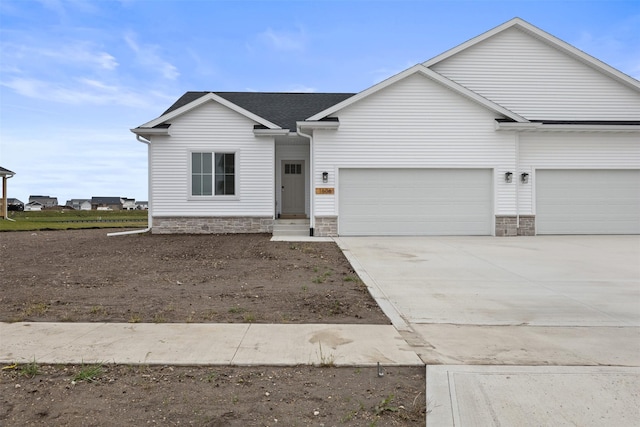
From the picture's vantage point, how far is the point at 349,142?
14.3m

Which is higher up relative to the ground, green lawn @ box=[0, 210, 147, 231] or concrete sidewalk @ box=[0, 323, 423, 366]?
green lawn @ box=[0, 210, 147, 231]

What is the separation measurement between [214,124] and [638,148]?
15.2 m

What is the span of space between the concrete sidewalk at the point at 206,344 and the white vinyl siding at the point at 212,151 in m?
10.3

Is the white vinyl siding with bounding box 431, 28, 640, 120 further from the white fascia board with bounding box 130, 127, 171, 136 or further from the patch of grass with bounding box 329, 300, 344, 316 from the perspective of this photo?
the patch of grass with bounding box 329, 300, 344, 316

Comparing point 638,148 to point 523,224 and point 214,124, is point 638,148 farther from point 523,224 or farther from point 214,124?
point 214,124

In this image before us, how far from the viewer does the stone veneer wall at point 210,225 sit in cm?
1496

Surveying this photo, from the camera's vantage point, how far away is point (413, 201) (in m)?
14.6

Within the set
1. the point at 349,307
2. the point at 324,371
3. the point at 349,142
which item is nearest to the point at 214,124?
the point at 349,142

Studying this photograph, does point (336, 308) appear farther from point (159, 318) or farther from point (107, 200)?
point (107, 200)

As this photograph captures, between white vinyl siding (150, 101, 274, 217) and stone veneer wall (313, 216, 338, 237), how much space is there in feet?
6.34

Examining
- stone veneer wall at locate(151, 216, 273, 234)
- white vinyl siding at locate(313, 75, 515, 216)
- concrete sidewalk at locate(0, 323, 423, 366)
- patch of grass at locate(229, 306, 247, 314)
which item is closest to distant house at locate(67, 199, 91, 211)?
stone veneer wall at locate(151, 216, 273, 234)

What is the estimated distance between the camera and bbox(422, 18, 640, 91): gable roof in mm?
15789

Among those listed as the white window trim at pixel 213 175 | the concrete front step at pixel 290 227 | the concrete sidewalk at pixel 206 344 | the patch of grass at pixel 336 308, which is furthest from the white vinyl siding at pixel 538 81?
the concrete sidewalk at pixel 206 344

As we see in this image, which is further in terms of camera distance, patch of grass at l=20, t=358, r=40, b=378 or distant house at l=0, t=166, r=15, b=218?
distant house at l=0, t=166, r=15, b=218
